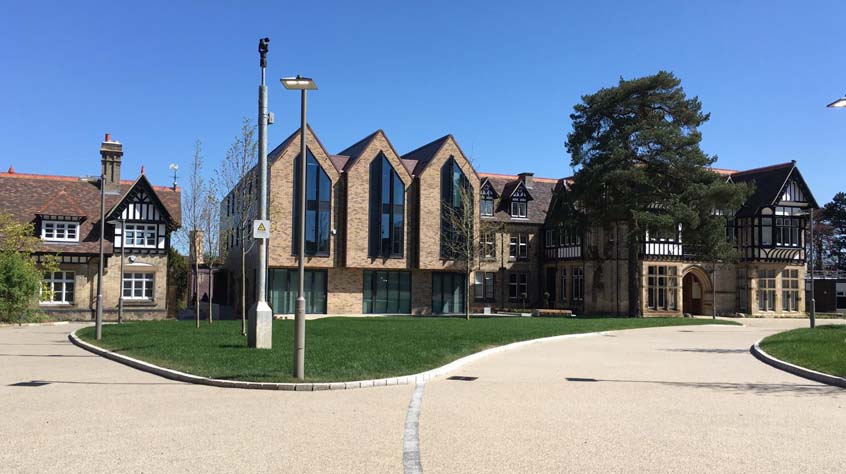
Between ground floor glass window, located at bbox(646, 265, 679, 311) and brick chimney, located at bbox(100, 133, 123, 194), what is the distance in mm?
34365

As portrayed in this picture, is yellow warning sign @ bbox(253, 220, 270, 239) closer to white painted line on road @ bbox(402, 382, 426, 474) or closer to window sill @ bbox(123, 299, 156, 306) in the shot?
white painted line on road @ bbox(402, 382, 426, 474)

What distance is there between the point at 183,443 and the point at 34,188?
131 ft

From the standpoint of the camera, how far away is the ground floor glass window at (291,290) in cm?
4191

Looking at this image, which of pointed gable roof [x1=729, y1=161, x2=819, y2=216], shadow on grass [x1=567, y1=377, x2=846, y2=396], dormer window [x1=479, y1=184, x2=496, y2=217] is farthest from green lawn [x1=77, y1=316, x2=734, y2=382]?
pointed gable roof [x1=729, y1=161, x2=819, y2=216]

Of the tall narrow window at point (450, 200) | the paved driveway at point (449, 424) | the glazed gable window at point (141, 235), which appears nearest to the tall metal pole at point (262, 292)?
the paved driveway at point (449, 424)

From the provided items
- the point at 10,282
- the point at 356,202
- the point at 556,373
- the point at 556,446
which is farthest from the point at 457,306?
the point at 556,446

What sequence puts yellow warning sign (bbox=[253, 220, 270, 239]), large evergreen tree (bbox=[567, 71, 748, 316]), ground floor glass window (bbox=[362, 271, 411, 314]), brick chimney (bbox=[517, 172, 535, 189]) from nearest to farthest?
yellow warning sign (bbox=[253, 220, 270, 239]) < large evergreen tree (bbox=[567, 71, 748, 316]) < ground floor glass window (bbox=[362, 271, 411, 314]) < brick chimney (bbox=[517, 172, 535, 189])

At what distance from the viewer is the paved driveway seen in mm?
6770

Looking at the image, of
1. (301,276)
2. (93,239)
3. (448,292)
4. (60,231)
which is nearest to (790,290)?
(448,292)

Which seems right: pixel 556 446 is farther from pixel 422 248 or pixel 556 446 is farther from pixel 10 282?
pixel 422 248

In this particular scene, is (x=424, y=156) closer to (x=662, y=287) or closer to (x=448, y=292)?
(x=448, y=292)

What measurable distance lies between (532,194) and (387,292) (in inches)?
623

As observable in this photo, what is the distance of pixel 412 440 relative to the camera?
7785mm

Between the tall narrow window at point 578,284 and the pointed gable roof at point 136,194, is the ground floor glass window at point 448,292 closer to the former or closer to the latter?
the tall narrow window at point 578,284
